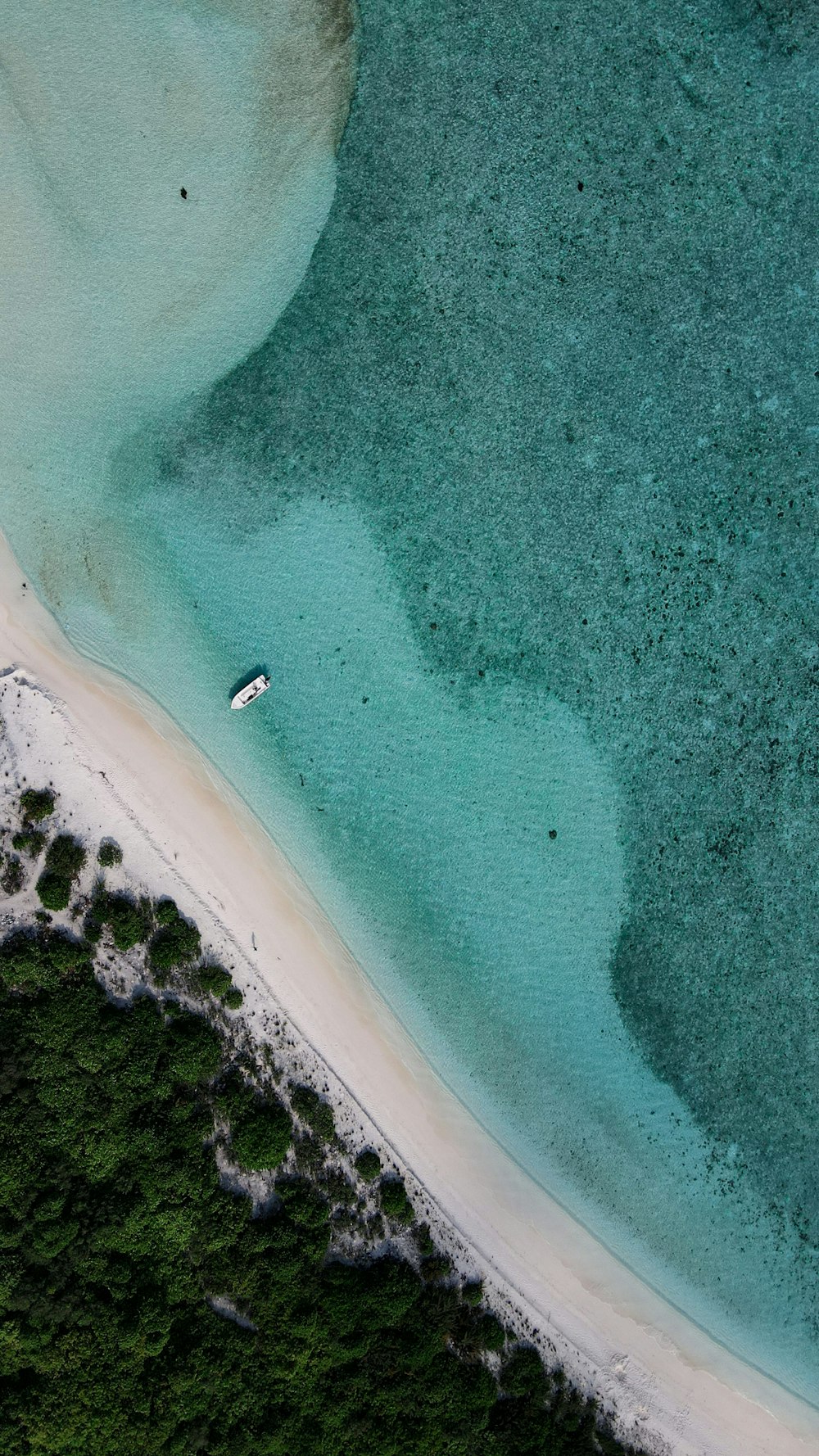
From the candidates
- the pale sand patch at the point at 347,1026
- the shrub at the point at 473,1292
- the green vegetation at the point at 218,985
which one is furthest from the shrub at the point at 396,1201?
the green vegetation at the point at 218,985

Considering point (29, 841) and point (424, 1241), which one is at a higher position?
Answer: point (29, 841)

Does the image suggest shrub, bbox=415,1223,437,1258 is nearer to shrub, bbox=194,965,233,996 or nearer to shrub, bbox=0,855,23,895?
shrub, bbox=194,965,233,996

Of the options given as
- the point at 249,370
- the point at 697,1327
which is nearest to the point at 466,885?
the point at 697,1327

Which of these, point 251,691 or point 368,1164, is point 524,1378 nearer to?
point 368,1164

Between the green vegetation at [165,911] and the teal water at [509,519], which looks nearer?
the green vegetation at [165,911]

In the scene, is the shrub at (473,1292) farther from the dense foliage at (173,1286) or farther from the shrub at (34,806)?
the shrub at (34,806)

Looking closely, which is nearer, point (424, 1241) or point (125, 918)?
point (125, 918)

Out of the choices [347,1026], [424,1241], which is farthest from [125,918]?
[424,1241]
